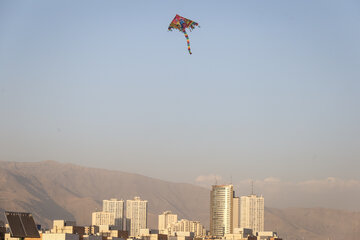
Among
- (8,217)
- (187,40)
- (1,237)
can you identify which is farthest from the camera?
(1,237)

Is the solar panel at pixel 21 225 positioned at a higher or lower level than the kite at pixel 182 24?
lower

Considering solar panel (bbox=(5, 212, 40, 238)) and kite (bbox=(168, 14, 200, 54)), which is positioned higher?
kite (bbox=(168, 14, 200, 54))

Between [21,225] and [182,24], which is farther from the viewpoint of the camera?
[182,24]

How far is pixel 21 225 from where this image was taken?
455 feet

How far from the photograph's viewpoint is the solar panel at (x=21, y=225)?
13629 centimetres

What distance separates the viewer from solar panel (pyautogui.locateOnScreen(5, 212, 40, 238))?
13629 cm

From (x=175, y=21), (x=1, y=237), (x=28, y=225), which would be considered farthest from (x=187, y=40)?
(x=1, y=237)

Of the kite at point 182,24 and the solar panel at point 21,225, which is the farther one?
the kite at point 182,24

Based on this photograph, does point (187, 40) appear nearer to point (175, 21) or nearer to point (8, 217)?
point (175, 21)

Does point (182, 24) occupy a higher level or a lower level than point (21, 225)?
higher

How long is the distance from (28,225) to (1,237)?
43.4m

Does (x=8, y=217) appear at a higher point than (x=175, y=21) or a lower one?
lower

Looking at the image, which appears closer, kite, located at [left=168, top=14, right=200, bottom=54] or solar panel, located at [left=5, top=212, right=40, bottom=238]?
solar panel, located at [left=5, top=212, right=40, bottom=238]

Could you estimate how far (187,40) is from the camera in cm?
14688
